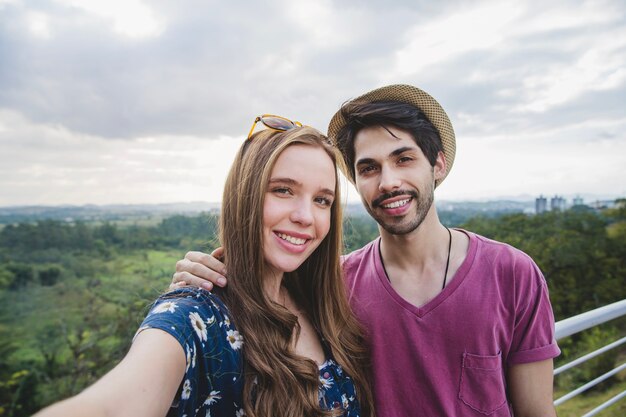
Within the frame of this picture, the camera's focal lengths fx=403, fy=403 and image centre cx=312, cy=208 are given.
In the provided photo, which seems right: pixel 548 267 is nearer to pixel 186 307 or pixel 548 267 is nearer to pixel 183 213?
pixel 186 307

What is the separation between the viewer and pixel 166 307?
3.51 ft

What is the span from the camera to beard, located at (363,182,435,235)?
180 centimetres

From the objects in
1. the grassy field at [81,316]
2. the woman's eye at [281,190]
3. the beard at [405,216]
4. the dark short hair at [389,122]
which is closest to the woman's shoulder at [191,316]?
the woman's eye at [281,190]

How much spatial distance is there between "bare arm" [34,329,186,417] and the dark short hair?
1.21 meters

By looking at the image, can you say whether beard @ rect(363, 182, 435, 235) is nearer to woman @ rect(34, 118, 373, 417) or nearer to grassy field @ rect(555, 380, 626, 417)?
woman @ rect(34, 118, 373, 417)

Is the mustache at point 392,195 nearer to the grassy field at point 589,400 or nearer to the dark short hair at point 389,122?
the dark short hair at point 389,122

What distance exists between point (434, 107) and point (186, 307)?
1525 millimetres

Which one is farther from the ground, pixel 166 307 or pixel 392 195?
pixel 392 195

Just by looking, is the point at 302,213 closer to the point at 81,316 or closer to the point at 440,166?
the point at 440,166

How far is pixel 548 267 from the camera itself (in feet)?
77.1

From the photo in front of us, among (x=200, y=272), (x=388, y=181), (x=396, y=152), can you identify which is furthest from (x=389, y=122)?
(x=200, y=272)

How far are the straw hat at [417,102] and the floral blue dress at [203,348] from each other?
1074 mm

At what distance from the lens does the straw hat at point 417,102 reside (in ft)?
6.49

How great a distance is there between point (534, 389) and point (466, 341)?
32 cm
